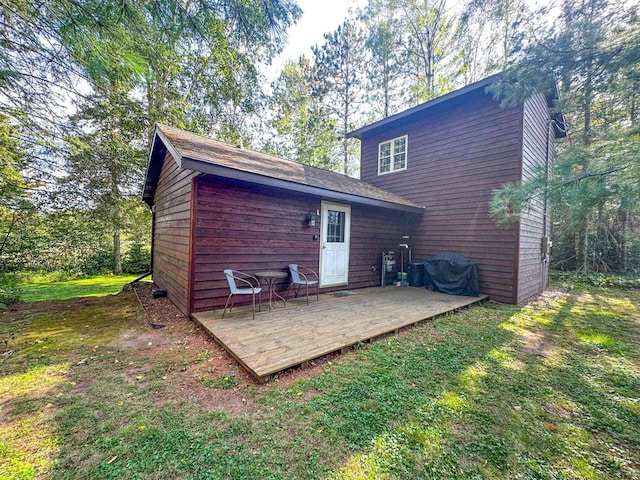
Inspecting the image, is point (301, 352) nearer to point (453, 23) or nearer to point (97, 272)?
point (97, 272)

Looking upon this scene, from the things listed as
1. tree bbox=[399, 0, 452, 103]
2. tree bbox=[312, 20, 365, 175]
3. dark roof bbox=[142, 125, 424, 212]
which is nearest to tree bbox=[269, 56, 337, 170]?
tree bbox=[312, 20, 365, 175]

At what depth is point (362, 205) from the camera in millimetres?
6742

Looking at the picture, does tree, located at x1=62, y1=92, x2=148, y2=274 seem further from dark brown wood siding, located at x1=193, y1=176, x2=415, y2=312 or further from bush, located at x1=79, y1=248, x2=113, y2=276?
dark brown wood siding, located at x1=193, y1=176, x2=415, y2=312

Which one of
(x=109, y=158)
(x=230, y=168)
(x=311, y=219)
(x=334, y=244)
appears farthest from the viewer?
(x=109, y=158)

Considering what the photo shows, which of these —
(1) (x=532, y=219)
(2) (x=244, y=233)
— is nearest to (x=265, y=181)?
(2) (x=244, y=233)

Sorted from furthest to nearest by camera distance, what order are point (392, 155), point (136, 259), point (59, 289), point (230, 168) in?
point (136, 259) < point (392, 155) < point (59, 289) < point (230, 168)

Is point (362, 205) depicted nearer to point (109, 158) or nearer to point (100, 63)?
point (100, 63)

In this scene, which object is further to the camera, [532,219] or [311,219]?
[532,219]

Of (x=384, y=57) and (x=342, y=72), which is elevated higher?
(x=384, y=57)

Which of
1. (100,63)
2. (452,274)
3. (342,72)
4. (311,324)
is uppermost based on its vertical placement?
(342,72)

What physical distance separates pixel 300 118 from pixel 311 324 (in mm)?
14461

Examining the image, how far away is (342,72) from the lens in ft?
45.5

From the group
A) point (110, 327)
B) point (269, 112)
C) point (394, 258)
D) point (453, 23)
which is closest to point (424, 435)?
point (110, 327)

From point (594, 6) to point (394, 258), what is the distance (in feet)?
18.9
